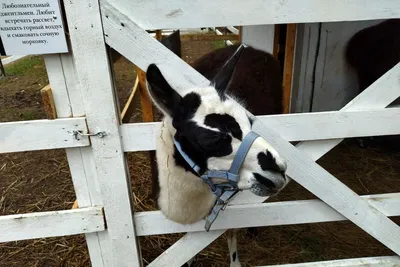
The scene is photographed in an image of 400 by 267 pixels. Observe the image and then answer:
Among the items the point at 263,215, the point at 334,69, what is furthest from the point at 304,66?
the point at 263,215

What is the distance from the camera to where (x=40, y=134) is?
1.89 m

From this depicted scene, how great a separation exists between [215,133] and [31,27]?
1.04 m

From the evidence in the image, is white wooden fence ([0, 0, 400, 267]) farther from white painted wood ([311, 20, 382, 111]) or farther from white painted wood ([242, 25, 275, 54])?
white painted wood ([311, 20, 382, 111])

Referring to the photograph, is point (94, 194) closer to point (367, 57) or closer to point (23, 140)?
point (23, 140)

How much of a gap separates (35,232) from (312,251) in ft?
7.89

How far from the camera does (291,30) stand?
4023 millimetres

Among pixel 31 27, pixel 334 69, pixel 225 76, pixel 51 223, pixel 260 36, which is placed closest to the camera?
pixel 31 27

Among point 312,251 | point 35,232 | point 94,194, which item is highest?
point 94,194

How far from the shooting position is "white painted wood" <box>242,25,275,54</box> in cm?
412

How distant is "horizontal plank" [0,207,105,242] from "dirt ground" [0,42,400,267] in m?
1.02

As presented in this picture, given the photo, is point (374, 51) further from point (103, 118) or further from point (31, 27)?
point (31, 27)

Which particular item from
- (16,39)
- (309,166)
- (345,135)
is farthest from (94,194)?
(345,135)

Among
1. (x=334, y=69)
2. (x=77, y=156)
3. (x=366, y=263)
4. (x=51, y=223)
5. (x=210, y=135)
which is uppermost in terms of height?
(x=210, y=135)

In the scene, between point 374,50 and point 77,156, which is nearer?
point 77,156
